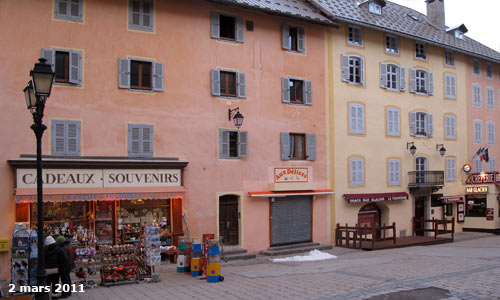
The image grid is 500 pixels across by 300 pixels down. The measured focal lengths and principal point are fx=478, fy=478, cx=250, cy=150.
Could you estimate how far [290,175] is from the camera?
2100cm

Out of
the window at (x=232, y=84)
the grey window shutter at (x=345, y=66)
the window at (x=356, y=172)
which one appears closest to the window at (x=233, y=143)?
the window at (x=232, y=84)

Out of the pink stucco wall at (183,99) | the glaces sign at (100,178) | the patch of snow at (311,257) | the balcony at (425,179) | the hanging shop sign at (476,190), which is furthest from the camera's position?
the hanging shop sign at (476,190)

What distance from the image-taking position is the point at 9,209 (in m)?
15.1

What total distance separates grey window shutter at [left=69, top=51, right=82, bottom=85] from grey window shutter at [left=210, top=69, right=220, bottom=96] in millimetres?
5078

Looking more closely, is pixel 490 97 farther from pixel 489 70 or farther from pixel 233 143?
pixel 233 143

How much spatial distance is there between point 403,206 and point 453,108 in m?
7.15

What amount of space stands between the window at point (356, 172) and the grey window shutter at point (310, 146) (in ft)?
8.10

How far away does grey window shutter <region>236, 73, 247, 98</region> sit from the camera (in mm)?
19812

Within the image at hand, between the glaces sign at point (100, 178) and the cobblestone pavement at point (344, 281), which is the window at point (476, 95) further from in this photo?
the glaces sign at point (100, 178)

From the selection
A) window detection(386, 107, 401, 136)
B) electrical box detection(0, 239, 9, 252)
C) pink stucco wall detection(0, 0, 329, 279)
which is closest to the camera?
electrical box detection(0, 239, 9, 252)

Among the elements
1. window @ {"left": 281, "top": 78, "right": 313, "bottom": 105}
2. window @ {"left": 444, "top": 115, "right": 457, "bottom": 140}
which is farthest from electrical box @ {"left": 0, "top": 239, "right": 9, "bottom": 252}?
window @ {"left": 444, "top": 115, "right": 457, "bottom": 140}

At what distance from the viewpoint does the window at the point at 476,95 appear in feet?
96.9

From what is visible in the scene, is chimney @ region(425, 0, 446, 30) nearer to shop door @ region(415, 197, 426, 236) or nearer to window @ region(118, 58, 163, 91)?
shop door @ region(415, 197, 426, 236)

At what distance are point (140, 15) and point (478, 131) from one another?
72.4 ft
